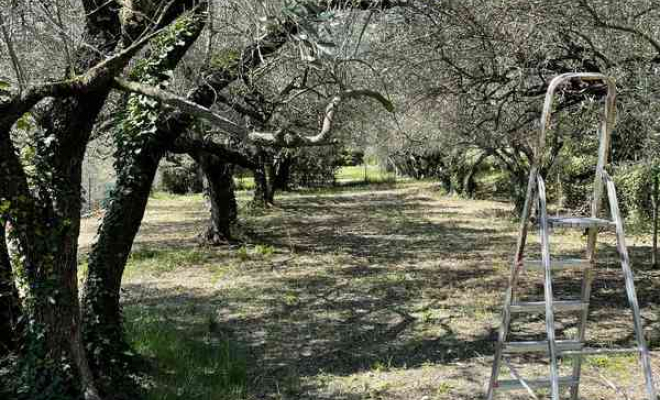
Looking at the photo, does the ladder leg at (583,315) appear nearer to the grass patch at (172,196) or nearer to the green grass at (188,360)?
the green grass at (188,360)

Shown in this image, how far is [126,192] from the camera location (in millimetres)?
5680

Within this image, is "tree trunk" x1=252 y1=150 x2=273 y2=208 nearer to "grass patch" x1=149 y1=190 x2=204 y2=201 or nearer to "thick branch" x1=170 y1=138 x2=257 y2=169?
"grass patch" x1=149 y1=190 x2=204 y2=201

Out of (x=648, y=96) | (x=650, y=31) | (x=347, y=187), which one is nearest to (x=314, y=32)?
(x=648, y=96)

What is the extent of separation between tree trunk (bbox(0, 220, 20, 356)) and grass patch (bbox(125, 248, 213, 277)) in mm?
6392

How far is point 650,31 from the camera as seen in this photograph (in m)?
6.80

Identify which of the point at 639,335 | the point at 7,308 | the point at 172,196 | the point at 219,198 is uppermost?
the point at 219,198

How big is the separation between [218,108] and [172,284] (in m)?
3.10

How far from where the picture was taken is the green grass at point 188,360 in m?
5.41

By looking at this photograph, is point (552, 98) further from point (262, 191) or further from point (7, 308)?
point (262, 191)

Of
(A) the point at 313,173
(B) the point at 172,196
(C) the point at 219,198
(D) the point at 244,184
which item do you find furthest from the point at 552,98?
(D) the point at 244,184

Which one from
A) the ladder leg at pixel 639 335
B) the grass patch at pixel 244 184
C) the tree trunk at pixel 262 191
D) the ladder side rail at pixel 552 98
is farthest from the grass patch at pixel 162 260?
the grass patch at pixel 244 184

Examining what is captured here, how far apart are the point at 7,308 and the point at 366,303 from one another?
17.0ft

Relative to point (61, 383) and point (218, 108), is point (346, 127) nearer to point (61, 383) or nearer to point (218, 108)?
point (218, 108)

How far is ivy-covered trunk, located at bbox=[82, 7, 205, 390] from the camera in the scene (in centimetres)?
539
